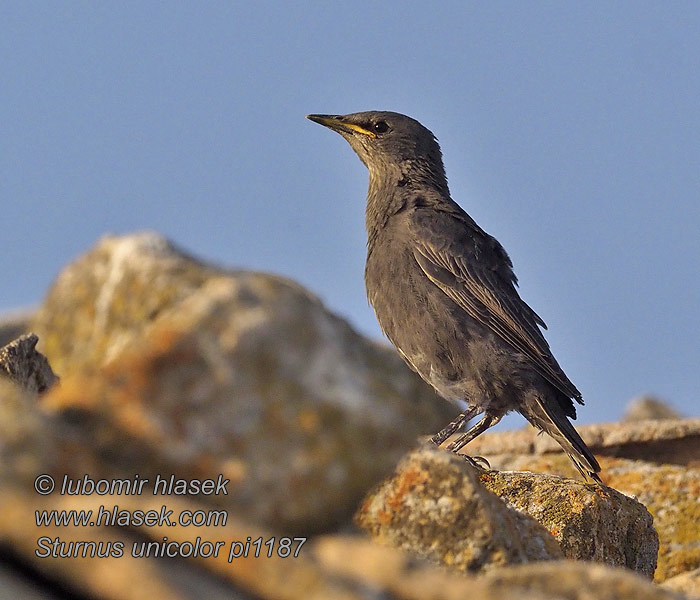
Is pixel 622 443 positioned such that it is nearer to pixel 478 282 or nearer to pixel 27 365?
pixel 478 282

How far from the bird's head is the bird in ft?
2.49

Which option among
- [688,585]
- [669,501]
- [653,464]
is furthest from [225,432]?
[653,464]

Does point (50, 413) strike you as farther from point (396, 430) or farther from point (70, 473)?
point (396, 430)

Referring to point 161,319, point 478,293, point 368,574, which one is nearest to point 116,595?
point 368,574

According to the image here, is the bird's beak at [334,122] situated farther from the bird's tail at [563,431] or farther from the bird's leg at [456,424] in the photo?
the bird's tail at [563,431]

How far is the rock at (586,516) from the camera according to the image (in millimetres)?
5684

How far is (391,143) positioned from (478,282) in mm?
2233

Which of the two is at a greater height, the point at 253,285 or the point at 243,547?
the point at 253,285

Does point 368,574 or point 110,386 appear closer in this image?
point 368,574

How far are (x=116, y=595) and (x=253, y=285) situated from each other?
1.02 meters

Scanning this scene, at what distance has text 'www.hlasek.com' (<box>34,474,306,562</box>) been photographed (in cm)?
268

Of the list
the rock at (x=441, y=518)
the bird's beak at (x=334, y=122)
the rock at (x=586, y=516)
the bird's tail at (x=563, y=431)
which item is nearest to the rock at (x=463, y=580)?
the rock at (x=441, y=518)

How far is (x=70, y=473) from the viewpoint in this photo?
314cm

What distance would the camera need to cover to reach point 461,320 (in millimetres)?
9516
